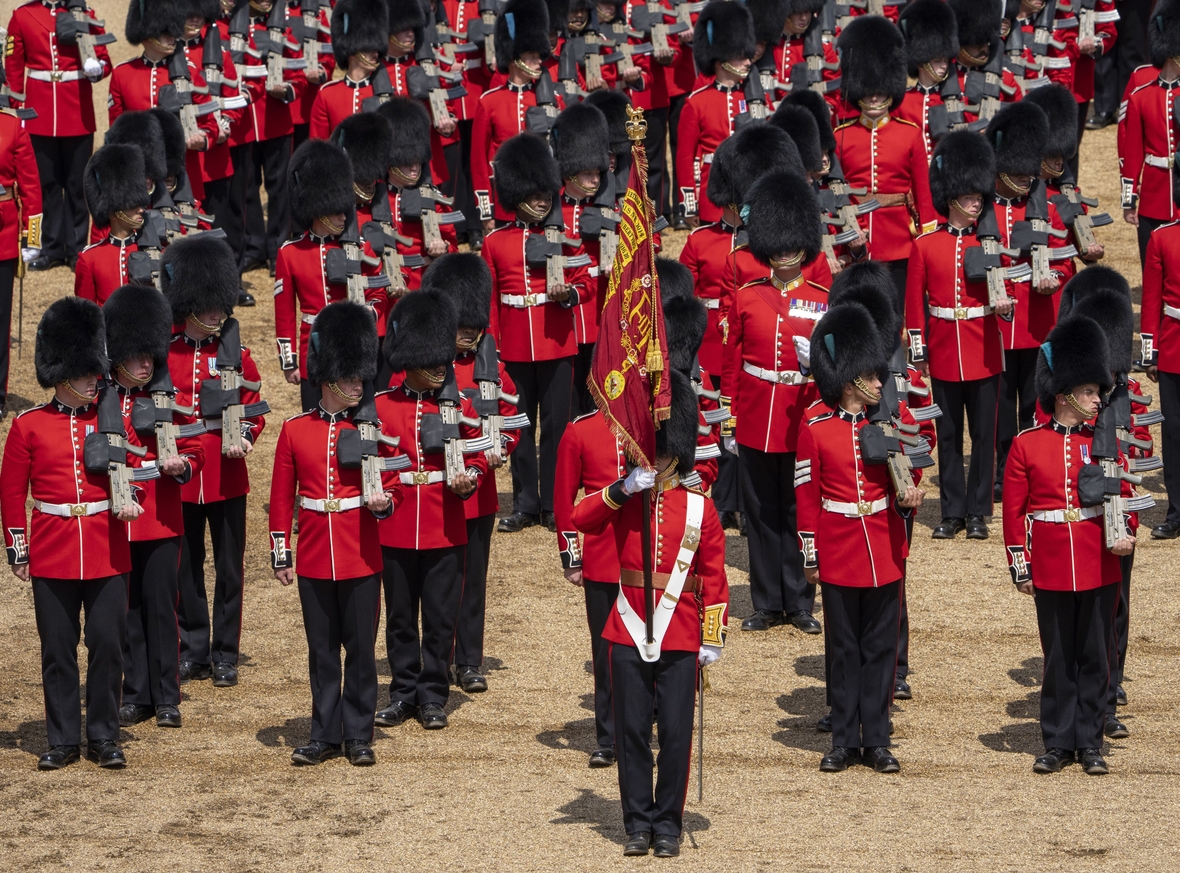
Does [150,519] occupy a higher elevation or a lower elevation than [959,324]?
lower

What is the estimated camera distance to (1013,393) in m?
10.4

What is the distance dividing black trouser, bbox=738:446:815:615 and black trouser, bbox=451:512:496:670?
Answer: 1.18 m

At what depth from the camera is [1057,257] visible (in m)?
10.3

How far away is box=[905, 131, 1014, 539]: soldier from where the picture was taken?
10086mm

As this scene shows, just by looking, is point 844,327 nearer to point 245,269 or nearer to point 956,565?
point 956,565

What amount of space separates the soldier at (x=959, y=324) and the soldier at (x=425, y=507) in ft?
9.05

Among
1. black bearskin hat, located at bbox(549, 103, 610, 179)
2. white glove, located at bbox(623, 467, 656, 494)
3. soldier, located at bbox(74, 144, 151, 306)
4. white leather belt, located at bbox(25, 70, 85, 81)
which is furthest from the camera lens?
white leather belt, located at bbox(25, 70, 85, 81)

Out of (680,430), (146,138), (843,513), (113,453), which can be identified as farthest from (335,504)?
(146,138)

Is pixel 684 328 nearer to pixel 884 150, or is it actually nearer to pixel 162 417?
pixel 162 417

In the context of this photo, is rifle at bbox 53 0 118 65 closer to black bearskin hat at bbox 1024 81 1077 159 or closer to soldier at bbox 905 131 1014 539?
soldier at bbox 905 131 1014 539

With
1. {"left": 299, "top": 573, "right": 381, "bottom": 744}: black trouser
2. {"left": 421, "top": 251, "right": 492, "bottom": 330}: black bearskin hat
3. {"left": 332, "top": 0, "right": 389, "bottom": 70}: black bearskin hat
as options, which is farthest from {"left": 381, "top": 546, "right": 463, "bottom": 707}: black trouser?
{"left": 332, "top": 0, "right": 389, "bottom": 70}: black bearskin hat

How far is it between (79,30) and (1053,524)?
7078 mm

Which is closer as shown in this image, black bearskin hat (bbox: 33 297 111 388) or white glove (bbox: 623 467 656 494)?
white glove (bbox: 623 467 656 494)

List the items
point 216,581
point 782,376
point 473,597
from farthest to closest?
point 782,376
point 216,581
point 473,597
